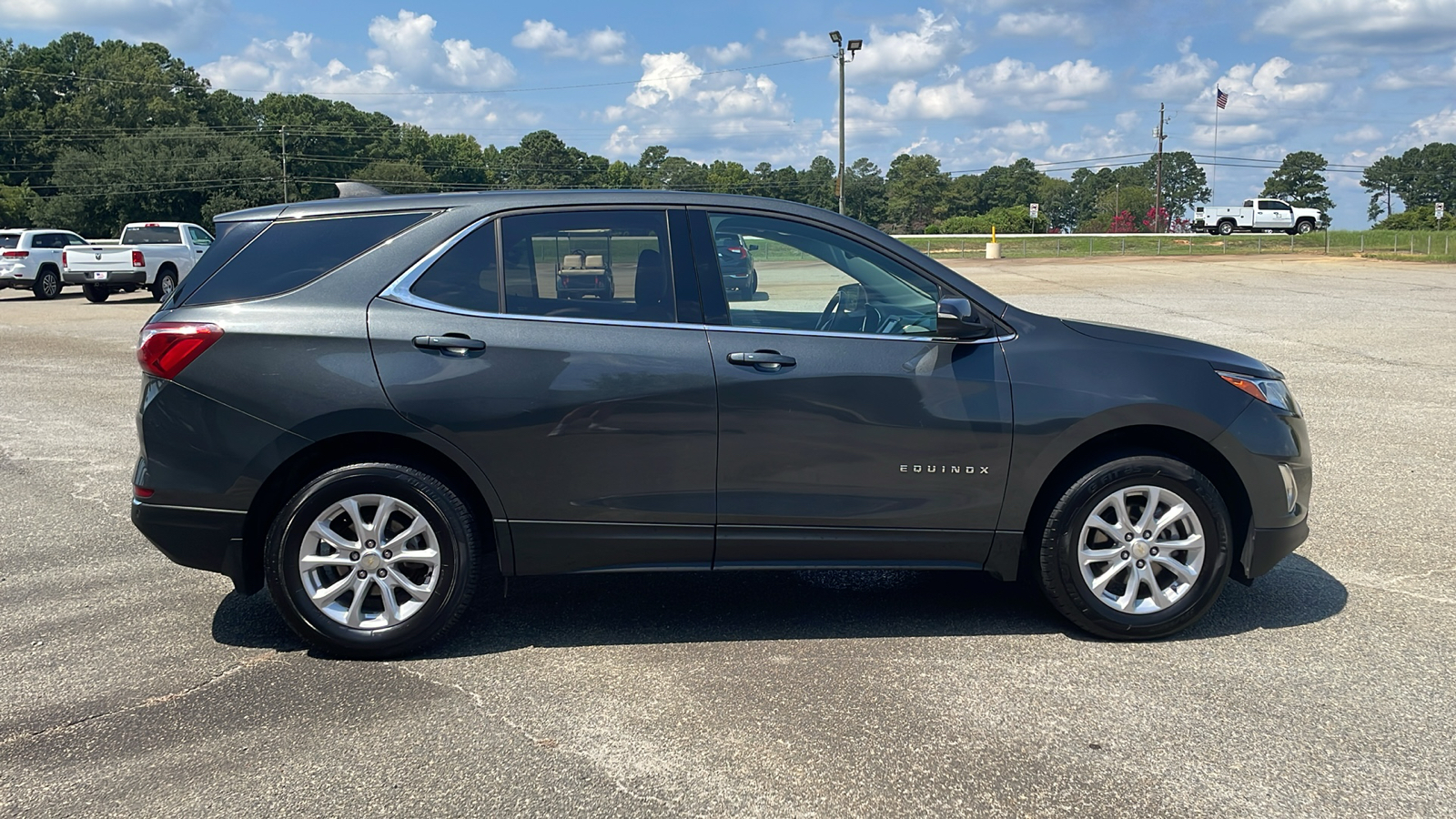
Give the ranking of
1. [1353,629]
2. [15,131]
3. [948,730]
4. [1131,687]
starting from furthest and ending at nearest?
[15,131] < [1353,629] < [1131,687] < [948,730]

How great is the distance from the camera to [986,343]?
434cm

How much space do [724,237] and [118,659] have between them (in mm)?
2859

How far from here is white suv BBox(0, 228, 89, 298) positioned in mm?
26641

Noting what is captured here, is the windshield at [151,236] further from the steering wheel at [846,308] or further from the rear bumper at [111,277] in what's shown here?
the steering wheel at [846,308]

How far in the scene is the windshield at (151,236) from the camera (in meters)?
25.3

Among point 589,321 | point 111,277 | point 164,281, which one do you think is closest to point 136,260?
point 111,277

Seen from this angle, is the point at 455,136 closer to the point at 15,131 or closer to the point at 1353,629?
the point at 15,131

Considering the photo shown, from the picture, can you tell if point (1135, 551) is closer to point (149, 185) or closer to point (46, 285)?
point (46, 285)

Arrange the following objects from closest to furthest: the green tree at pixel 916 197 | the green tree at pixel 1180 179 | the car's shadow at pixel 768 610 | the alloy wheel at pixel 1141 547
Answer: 1. the alloy wheel at pixel 1141 547
2. the car's shadow at pixel 768 610
3. the green tree at pixel 916 197
4. the green tree at pixel 1180 179

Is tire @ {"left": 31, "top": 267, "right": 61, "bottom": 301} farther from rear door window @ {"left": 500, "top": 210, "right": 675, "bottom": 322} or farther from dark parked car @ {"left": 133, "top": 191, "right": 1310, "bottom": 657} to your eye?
rear door window @ {"left": 500, "top": 210, "right": 675, "bottom": 322}

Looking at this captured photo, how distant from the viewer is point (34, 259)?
26.9 meters

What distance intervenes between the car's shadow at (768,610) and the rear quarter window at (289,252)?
142 centimetres

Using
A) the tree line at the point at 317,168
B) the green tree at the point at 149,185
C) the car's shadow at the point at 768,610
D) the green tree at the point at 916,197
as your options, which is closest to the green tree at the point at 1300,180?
the tree line at the point at 317,168

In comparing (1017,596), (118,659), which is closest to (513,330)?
(118,659)
